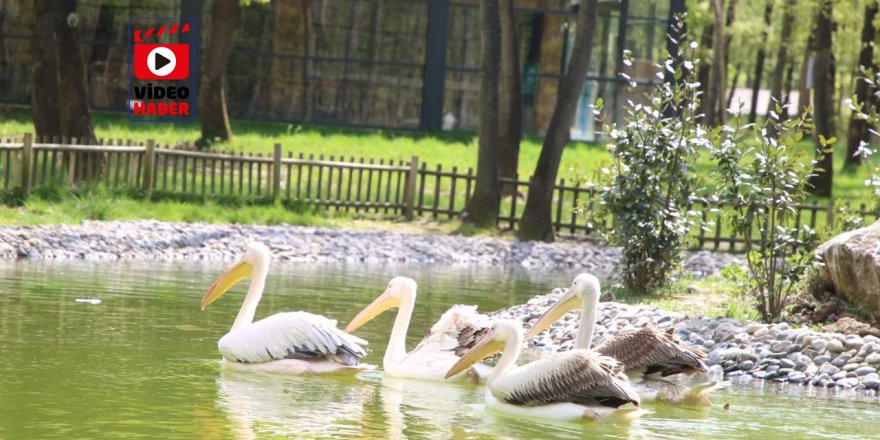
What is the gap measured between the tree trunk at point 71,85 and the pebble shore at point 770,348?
13.6m

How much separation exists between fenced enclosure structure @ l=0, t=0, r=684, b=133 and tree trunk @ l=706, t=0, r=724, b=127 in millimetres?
2674

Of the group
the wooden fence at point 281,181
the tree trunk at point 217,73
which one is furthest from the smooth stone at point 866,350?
the tree trunk at point 217,73

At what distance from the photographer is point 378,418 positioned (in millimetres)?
9750

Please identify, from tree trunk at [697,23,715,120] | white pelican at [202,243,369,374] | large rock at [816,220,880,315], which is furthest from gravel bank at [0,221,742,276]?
tree trunk at [697,23,715,120]

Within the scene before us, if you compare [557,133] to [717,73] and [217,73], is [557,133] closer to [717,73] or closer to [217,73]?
[217,73]

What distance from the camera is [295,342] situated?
11250 mm

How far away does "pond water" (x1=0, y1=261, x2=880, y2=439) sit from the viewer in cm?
916

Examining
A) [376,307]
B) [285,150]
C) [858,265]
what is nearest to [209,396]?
[376,307]

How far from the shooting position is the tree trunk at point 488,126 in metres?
26.0

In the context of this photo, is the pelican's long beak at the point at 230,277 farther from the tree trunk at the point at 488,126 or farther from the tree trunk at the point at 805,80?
the tree trunk at the point at 805,80

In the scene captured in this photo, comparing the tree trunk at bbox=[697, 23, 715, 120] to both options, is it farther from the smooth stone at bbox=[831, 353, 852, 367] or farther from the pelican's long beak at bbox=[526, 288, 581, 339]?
the pelican's long beak at bbox=[526, 288, 581, 339]

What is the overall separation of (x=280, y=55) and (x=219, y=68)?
6.19 m

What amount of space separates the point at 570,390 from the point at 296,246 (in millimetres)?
12658

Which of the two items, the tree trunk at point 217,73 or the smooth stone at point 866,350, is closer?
the smooth stone at point 866,350
